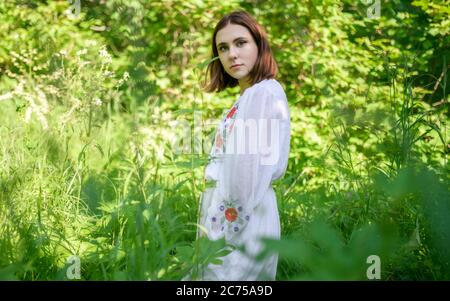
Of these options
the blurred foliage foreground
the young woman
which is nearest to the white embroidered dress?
the young woman

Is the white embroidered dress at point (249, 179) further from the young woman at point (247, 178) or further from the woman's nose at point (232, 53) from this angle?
the woman's nose at point (232, 53)

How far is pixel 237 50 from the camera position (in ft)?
6.14

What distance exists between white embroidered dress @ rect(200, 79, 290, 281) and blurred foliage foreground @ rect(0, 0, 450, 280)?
11cm

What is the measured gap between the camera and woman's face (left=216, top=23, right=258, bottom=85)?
1858mm

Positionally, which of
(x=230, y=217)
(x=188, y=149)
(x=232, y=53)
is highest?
(x=232, y=53)

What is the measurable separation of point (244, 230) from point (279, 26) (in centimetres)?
323

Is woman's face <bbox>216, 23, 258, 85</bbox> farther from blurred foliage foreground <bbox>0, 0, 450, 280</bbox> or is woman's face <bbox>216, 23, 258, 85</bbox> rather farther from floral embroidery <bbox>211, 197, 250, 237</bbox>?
floral embroidery <bbox>211, 197, 250, 237</bbox>

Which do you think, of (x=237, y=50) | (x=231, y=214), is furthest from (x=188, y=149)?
(x=231, y=214)

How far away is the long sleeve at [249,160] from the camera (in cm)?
158

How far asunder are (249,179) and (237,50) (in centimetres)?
55

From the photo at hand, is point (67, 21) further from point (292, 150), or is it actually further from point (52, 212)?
point (52, 212)

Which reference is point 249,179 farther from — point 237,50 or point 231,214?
point 237,50

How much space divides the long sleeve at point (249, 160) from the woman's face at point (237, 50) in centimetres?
20
